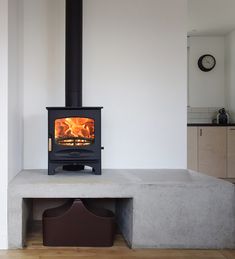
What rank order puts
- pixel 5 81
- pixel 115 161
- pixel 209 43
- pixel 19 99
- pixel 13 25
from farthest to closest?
pixel 209 43, pixel 115 161, pixel 19 99, pixel 13 25, pixel 5 81

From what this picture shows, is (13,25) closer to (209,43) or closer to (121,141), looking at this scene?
(121,141)

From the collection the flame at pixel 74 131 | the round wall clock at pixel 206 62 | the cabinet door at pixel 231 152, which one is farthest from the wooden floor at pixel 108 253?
the round wall clock at pixel 206 62

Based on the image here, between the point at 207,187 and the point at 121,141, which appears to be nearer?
the point at 207,187

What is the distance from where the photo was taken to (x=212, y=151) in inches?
211

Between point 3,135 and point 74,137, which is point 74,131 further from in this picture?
point 3,135

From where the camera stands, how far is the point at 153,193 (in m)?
2.57

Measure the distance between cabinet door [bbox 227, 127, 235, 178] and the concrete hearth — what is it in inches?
114

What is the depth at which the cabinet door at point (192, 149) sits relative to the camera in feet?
17.4

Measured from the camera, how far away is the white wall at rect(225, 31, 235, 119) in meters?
5.63

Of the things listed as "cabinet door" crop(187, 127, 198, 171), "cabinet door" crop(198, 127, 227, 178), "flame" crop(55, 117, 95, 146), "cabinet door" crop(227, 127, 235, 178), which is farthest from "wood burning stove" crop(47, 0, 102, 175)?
"cabinet door" crop(227, 127, 235, 178)

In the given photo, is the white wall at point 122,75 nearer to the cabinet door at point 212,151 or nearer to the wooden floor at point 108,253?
the wooden floor at point 108,253

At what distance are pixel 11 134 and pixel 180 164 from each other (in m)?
1.56

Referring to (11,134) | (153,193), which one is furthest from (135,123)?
(11,134)

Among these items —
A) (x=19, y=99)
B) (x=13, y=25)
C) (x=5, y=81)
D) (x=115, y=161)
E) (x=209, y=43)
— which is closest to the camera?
(x=5, y=81)
